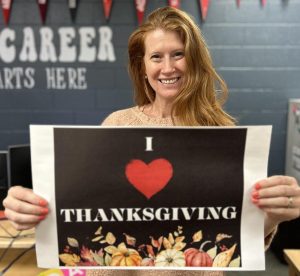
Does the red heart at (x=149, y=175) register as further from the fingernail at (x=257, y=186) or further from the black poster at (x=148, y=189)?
the fingernail at (x=257, y=186)

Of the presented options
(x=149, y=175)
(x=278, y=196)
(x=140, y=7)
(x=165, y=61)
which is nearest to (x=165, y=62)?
(x=165, y=61)

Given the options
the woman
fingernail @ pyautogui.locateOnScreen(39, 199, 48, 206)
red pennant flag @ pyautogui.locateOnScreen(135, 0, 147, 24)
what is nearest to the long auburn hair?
the woman

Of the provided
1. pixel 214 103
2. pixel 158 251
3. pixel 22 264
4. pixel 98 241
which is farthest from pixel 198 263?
pixel 22 264

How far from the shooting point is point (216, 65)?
3059 mm

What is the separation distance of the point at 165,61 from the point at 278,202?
1.73 ft

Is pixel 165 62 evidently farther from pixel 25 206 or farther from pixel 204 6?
pixel 204 6

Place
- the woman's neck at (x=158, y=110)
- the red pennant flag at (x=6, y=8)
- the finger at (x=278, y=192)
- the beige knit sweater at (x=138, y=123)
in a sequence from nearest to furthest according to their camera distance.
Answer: the finger at (x=278, y=192) < the beige knit sweater at (x=138, y=123) < the woman's neck at (x=158, y=110) < the red pennant flag at (x=6, y=8)

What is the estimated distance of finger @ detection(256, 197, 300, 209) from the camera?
74 cm

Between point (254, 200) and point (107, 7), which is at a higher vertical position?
point (107, 7)

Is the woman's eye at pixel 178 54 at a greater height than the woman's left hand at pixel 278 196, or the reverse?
the woman's eye at pixel 178 54

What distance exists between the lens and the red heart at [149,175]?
2.52 feet

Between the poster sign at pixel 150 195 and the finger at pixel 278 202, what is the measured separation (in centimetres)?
3

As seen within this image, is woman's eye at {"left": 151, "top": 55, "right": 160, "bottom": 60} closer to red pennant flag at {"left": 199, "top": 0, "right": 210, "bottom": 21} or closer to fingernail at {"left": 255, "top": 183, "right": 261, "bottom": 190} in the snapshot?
fingernail at {"left": 255, "top": 183, "right": 261, "bottom": 190}

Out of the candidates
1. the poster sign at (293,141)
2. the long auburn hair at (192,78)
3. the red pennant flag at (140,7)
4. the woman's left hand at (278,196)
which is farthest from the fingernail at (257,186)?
the red pennant flag at (140,7)
